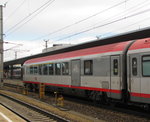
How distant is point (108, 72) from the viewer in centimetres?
1062

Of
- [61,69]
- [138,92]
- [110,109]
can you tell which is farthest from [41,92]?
[138,92]

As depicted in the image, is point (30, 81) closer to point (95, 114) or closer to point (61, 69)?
point (61, 69)

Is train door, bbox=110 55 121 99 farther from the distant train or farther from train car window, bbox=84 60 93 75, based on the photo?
train car window, bbox=84 60 93 75

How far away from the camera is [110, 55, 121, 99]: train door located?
9867mm

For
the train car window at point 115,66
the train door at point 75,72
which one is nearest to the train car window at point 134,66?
the train car window at point 115,66

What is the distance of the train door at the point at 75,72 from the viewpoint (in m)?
13.2

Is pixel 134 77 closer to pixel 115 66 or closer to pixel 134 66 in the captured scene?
pixel 134 66

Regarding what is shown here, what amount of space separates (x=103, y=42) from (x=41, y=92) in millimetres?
5707

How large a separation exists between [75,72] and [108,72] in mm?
3331

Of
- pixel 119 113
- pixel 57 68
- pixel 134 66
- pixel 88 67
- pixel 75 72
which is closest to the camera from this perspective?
pixel 134 66

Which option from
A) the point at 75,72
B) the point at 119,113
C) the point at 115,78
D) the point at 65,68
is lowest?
the point at 119,113

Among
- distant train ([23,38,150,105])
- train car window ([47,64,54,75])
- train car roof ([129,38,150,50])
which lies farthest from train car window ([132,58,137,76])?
train car window ([47,64,54,75])

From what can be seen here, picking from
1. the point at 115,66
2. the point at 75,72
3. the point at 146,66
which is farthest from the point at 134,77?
the point at 75,72

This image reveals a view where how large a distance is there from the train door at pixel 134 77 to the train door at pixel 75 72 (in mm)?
A: 4354
